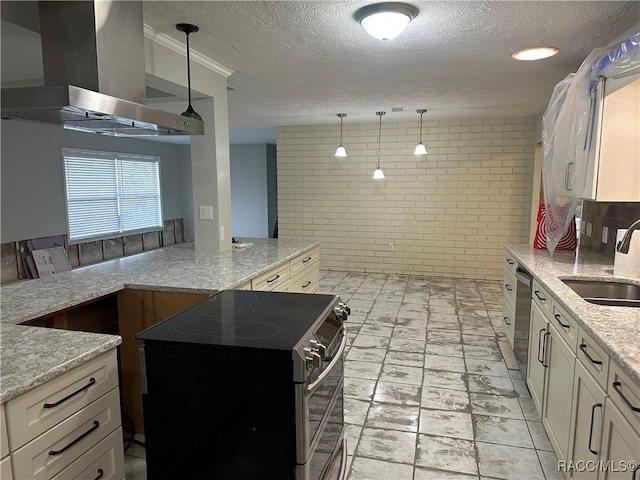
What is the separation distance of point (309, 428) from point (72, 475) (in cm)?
83

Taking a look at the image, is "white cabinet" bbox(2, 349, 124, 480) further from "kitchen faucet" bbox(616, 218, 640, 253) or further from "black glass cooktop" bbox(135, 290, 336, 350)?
"kitchen faucet" bbox(616, 218, 640, 253)

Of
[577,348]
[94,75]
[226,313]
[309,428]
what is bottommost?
[309,428]

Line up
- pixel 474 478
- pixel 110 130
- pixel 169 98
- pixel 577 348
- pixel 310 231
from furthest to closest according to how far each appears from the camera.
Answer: pixel 310 231 < pixel 169 98 < pixel 110 130 < pixel 474 478 < pixel 577 348

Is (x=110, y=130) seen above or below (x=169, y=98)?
below

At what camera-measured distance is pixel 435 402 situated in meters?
2.68

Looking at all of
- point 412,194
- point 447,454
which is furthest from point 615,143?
point 412,194

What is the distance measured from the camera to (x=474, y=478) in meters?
1.97

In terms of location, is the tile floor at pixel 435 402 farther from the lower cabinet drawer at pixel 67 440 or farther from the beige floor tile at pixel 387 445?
the lower cabinet drawer at pixel 67 440

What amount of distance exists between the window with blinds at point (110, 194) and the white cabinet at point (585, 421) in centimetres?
618

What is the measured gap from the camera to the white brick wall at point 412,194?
18.9ft

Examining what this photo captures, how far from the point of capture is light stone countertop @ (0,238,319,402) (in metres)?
1.30

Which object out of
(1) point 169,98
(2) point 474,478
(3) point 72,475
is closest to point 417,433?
(2) point 474,478

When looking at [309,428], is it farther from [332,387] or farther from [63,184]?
[63,184]

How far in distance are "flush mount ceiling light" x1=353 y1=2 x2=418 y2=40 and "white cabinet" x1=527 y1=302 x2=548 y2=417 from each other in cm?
179
